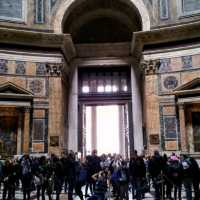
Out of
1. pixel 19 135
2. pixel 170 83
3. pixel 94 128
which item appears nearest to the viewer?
pixel 19 135

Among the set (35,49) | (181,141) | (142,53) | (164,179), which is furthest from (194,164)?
(35,49)

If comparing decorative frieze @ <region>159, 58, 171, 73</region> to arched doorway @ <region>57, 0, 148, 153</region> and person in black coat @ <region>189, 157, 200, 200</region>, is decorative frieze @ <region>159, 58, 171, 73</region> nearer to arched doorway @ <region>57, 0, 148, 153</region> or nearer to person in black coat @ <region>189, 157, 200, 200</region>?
arched doorway @ <region>57, 0, 148, 153</region>

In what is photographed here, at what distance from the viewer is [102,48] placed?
20.0 meters

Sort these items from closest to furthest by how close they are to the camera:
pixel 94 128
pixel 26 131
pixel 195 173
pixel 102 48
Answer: pixel 195 173 < pixel 26 131 < pixel 102 48 < pixel 94 128

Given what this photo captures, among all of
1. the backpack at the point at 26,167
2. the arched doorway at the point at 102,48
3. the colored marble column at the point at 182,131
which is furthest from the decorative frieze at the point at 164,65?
the backpack at the point at 26,167

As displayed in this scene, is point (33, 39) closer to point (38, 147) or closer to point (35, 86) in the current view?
point (35, 86)

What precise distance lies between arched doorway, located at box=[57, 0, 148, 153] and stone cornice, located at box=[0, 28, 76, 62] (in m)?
1.53

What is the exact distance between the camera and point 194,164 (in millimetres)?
9438

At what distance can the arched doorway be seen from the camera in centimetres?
1881

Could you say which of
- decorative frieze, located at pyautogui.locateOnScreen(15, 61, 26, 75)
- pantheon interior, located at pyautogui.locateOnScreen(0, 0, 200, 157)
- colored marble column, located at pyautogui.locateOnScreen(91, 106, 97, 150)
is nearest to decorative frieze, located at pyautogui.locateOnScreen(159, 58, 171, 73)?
pantheon interior, located at pyautogui.locateOnScreen(0, 0, 200, 157)

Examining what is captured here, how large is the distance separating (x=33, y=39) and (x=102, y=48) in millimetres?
4783

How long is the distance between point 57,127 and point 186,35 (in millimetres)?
7512

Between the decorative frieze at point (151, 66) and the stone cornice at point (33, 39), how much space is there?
4082mm

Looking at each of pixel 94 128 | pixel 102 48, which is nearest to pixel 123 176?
pixel 102 48
